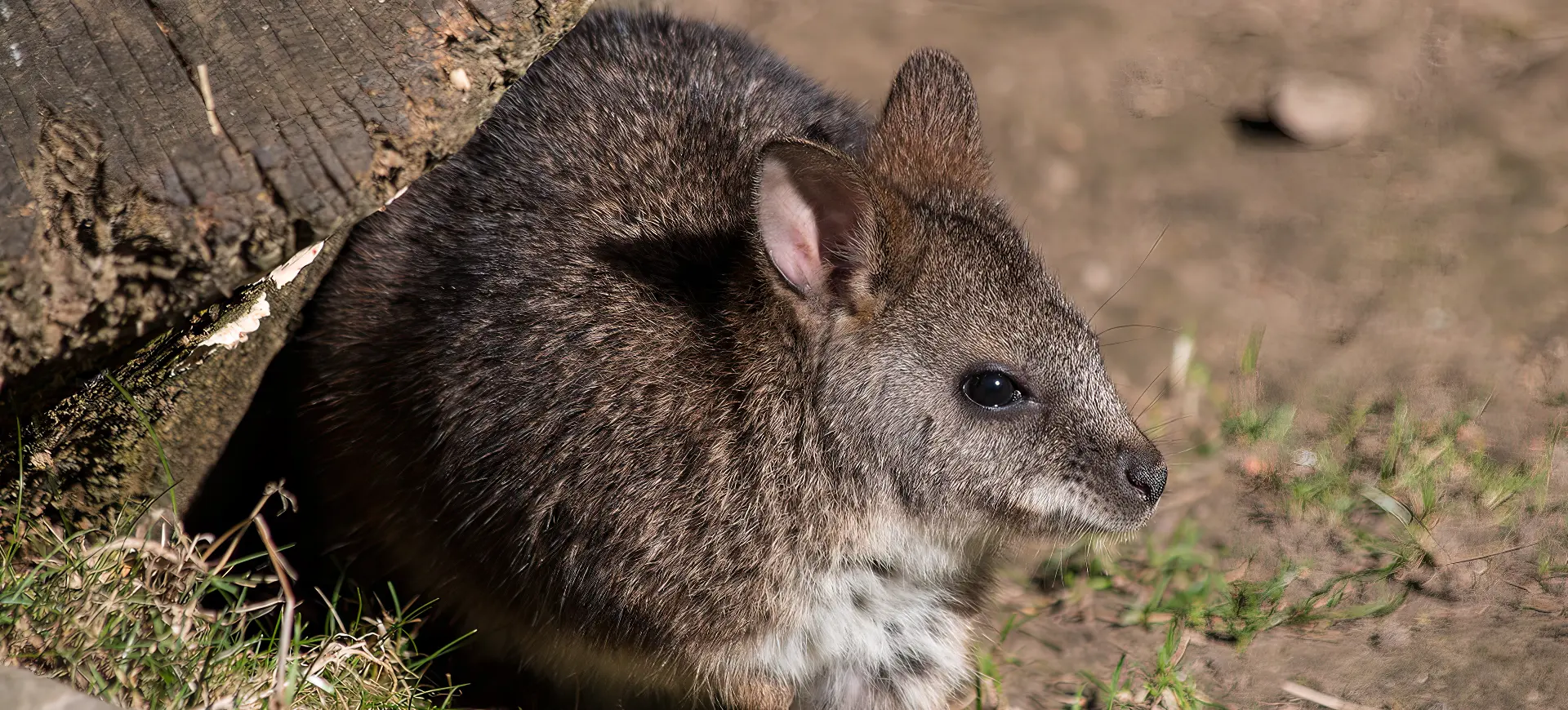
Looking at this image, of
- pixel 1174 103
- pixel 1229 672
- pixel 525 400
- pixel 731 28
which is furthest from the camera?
pixel 1174 103

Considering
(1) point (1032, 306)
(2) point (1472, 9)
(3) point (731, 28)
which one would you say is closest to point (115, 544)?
(1) point (1032, 306)

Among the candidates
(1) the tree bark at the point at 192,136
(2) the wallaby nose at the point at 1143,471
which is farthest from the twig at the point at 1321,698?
(1) the tree bark at the point at 192,136

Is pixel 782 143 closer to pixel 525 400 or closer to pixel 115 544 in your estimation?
pixel 525 400

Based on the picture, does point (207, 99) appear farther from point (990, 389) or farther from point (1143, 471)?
point (1143, 471)

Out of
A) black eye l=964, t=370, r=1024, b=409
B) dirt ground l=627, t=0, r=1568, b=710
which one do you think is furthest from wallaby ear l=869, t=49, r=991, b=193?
dirt ground l=627, t=0, r=1568, b=710

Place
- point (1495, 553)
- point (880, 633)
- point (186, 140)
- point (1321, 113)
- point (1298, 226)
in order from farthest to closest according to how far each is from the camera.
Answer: point (1321, 113) → point (1298, 226) → point (1495, 553) → point (880, 633) → point (186, 140)

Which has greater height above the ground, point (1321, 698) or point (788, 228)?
point (788, 228)

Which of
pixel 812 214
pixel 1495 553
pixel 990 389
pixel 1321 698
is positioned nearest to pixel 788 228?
pixel 812 214
